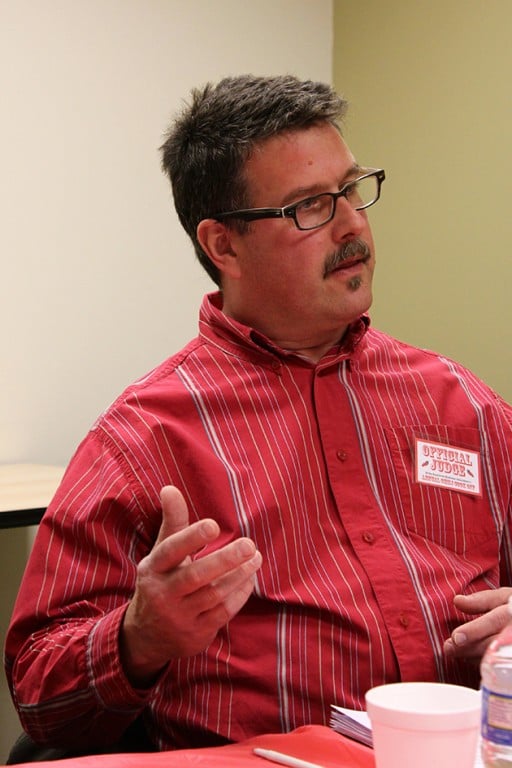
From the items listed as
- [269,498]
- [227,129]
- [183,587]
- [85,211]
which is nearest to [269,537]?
[269,498]

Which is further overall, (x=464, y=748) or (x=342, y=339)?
(x=342, y=339)

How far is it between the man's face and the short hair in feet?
0.09

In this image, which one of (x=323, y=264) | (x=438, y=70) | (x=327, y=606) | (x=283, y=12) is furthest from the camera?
(x=283, y=12)

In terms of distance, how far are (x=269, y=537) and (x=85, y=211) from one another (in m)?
1.78

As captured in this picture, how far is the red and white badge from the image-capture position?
4.95 feet

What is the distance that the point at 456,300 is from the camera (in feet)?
9.91

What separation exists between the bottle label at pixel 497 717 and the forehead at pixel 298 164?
103 cm

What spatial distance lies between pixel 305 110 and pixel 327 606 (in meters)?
0.85

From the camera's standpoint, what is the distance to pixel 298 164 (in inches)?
63.6

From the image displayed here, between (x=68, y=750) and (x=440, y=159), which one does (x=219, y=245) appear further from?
(x=440, y=159)

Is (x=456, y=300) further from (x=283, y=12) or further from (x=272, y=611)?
(x=272, y=611)

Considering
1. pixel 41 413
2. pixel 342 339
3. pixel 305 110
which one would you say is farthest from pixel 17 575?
pixel 305 110

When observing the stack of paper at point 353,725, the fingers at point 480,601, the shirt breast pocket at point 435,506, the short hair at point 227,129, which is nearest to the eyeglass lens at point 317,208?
the short hair at point 227,129

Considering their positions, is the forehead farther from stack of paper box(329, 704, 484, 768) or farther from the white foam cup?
the white foam cup
